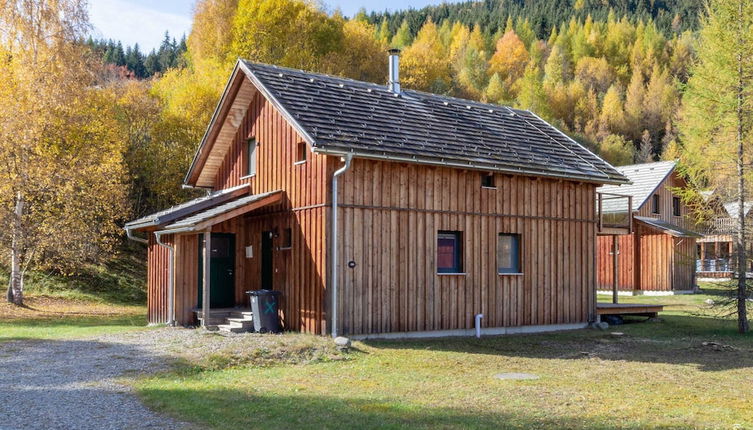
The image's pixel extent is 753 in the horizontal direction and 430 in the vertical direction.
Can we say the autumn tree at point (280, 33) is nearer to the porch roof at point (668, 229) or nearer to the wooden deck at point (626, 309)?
the porch roof at point (668, 229)

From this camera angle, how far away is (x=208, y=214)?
16812 millimetres

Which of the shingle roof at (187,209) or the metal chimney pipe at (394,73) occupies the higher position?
the metal chimney pipe at (394,73)

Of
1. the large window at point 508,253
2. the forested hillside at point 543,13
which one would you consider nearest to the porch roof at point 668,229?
the large window at point 508,253

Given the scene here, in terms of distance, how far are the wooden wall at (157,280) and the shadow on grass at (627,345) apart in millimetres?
6491

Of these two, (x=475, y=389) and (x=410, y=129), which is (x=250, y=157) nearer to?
(x=410, y=129)

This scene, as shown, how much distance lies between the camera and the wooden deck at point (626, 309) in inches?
843

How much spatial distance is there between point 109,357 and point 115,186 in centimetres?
1410

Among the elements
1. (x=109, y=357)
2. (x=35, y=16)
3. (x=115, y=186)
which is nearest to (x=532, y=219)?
(x=109, y=357)

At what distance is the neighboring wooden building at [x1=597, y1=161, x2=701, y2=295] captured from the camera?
34344 mm

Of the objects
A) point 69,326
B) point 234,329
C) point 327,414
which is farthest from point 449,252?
point 69,326

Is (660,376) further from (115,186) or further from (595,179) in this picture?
(115,186)

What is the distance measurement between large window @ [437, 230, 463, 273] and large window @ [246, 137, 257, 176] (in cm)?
551

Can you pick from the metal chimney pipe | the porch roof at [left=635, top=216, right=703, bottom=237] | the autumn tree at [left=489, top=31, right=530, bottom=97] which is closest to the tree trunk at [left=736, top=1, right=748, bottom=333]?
the metal chimney pipe

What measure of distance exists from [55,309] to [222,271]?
30.0 ft
